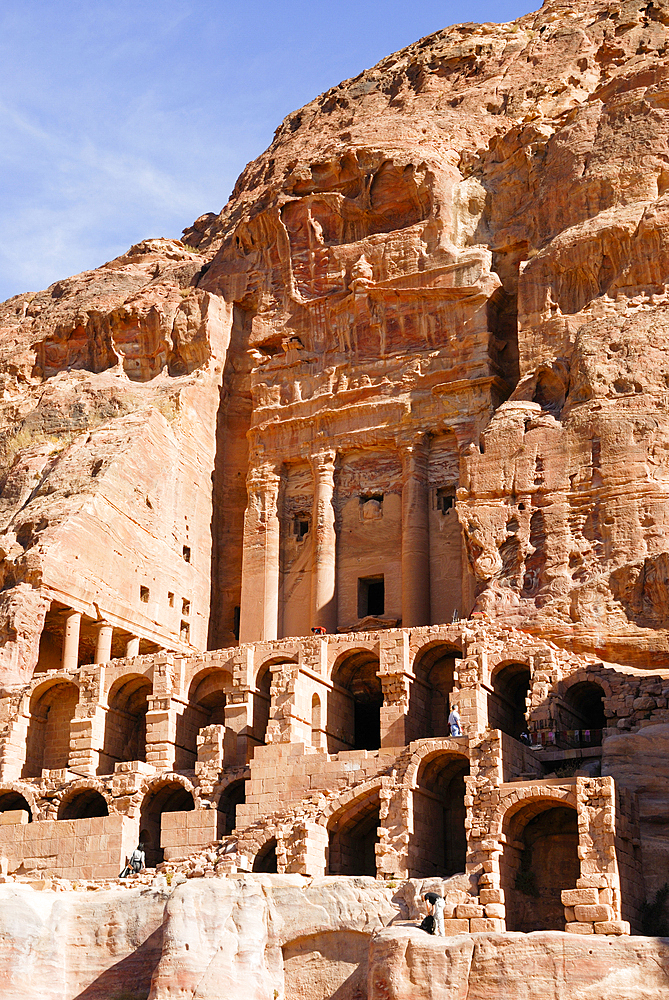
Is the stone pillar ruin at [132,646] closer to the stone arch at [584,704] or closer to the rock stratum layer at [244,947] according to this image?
the stone arch at [584,704]

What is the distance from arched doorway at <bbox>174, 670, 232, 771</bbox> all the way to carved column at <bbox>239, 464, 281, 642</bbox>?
670 centimetres

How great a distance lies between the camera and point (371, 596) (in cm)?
5706

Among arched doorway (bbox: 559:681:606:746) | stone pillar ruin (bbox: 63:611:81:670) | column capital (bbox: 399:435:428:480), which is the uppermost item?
column capital (bbox: 399:435:428:480)

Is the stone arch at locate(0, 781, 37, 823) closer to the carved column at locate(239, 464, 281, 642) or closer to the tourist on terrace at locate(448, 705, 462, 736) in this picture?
the carved column at locate(239, 464, 281, 642)

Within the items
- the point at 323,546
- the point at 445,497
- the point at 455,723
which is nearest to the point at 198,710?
the point at 323,546

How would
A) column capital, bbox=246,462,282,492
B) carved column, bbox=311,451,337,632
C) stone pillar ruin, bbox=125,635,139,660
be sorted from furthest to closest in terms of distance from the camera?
column capital, bbox=246,462,282,492
carved column, bbox=311,451,337,632
stone pillar ruin, bbox=125,635,139,660

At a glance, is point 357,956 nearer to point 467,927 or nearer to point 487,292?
point 467,927

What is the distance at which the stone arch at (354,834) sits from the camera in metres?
39.7

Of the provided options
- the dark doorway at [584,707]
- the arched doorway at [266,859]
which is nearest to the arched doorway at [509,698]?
the dark doorway at [584,707]

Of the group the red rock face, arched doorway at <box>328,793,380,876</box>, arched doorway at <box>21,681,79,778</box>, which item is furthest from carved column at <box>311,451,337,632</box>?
arched doorway at <box>328,793,380,876</box>

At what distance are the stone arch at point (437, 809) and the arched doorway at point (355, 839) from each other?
1370 mm

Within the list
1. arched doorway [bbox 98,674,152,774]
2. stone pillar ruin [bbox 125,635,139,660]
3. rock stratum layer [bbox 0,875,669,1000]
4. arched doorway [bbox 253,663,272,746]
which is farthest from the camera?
stone pillar ruin [bbox 125,635,139,660]

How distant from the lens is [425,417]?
5684 cm

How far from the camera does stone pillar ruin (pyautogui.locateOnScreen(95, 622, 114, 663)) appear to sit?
2064 inches
